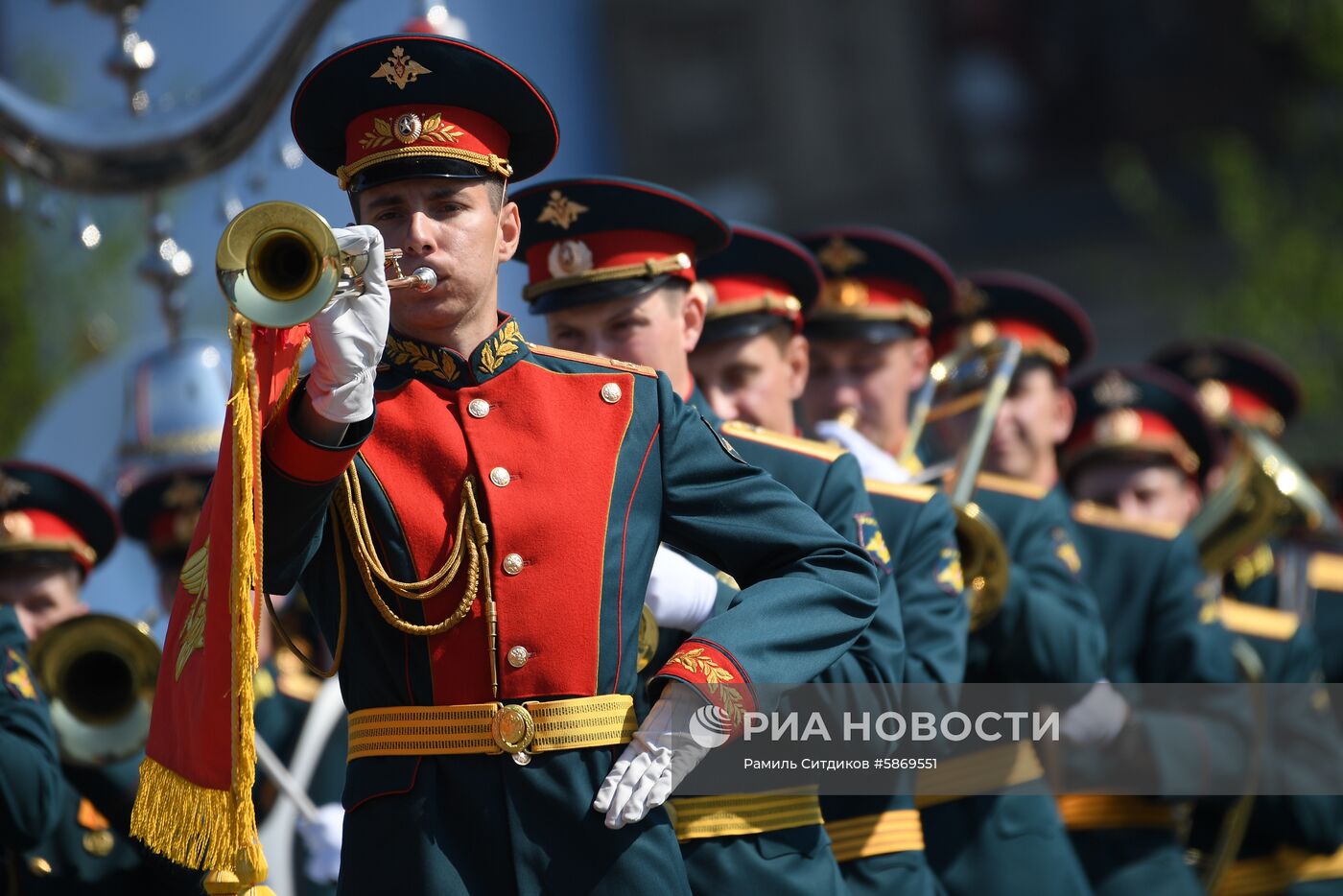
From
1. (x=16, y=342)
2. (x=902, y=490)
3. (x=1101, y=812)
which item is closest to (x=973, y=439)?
(x=1101, y=812)

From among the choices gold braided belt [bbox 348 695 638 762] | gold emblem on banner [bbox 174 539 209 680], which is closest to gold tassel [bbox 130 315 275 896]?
gold emblem on banner [bbox 174 539 209 680]

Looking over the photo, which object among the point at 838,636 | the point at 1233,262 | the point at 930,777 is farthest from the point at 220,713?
the point at 1233,262

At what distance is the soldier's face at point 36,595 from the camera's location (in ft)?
19.7

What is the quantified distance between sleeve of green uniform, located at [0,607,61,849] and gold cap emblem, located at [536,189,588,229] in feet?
5.29

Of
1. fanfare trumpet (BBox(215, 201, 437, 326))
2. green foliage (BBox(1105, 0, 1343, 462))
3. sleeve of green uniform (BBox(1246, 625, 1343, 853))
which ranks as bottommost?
green foliage (BBox(1105, 0, 1343, 462))

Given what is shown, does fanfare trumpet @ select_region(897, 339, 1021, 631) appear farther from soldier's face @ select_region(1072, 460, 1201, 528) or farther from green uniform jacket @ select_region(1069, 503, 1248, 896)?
soldier's face @ select_region(1072, 460, 1201, 528)

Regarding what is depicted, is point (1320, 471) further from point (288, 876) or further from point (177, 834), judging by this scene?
point (177, 834)

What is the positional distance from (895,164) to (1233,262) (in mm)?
4499

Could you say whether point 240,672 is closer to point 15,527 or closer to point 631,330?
point 631,330

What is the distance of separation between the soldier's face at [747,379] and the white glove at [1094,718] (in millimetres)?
1175

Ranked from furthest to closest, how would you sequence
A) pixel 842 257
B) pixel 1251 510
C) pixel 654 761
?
pixel 1251 510 → pixel 842 257 → pixel 654 761

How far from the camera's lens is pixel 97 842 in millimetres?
5594

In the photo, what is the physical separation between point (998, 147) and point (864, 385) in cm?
1920

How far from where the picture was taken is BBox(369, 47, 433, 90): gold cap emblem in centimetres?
361
